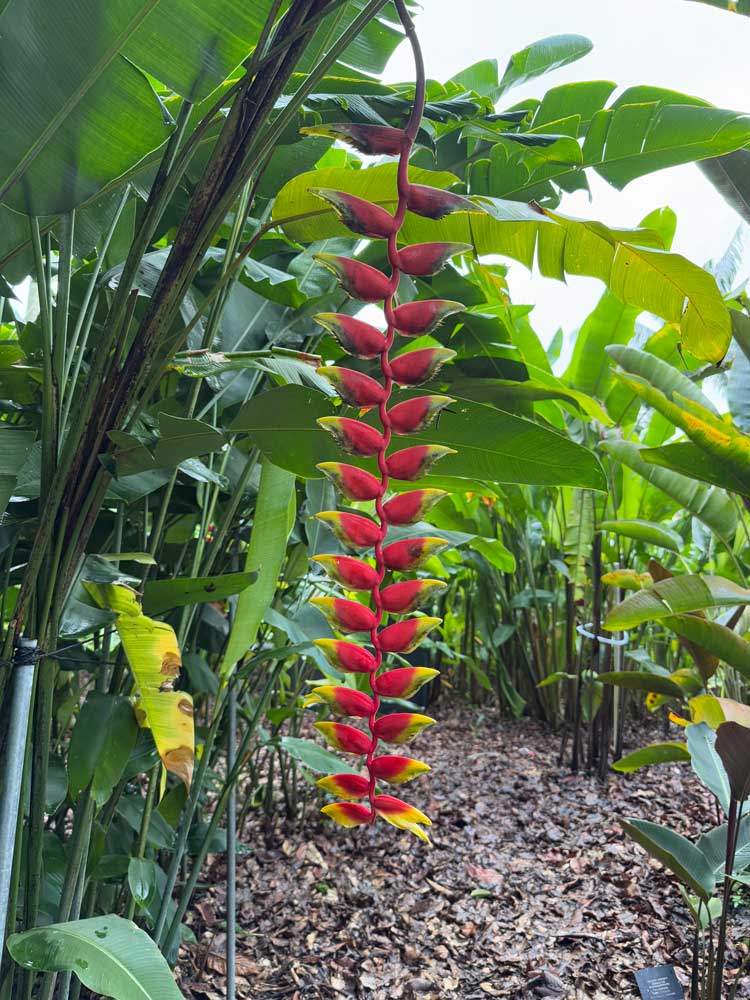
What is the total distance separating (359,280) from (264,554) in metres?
0.54

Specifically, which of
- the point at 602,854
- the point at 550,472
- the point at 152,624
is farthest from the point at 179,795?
the point at 602,854

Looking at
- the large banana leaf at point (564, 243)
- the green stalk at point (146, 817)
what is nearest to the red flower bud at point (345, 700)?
the large banana leaf at point (564, 243)

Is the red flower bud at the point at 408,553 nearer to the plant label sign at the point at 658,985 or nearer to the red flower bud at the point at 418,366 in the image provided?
the red flower bud at the point at 418,366

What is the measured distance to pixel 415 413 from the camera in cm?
38

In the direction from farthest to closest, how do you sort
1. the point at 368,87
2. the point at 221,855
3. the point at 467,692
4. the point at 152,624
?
the point at 467,692 → the point at 221,855 → the point at 368,87 → the point at 152,624

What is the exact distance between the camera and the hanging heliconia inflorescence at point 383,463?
1.20ft

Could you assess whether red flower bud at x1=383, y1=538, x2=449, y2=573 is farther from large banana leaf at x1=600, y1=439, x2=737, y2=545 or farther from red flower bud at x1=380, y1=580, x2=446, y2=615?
large banana leaf at x1=600, y1=439, x2=737, y2=545

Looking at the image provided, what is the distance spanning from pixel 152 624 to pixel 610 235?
1.81 feet

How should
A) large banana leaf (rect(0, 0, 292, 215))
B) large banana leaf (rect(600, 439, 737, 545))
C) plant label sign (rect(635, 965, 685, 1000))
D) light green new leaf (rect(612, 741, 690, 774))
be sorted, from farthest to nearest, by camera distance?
large banana leaf (rect(600, 439, 737, 545)), light green new leaf (rect(612, 741, 690, 774)), plant label sign (rect(635, 965, 685, 1000)), large banana leaf (rect(0, 0, 292, 215))

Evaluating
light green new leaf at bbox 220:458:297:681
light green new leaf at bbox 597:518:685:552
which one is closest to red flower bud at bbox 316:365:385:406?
light green new leaf at bbox 220:458:297:681

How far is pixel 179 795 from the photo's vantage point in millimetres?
929

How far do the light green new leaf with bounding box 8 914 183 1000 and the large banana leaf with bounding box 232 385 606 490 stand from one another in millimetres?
486

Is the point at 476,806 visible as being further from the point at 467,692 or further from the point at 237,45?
the point at 237,45

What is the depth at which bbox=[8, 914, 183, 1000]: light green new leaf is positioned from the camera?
2.00 feet
